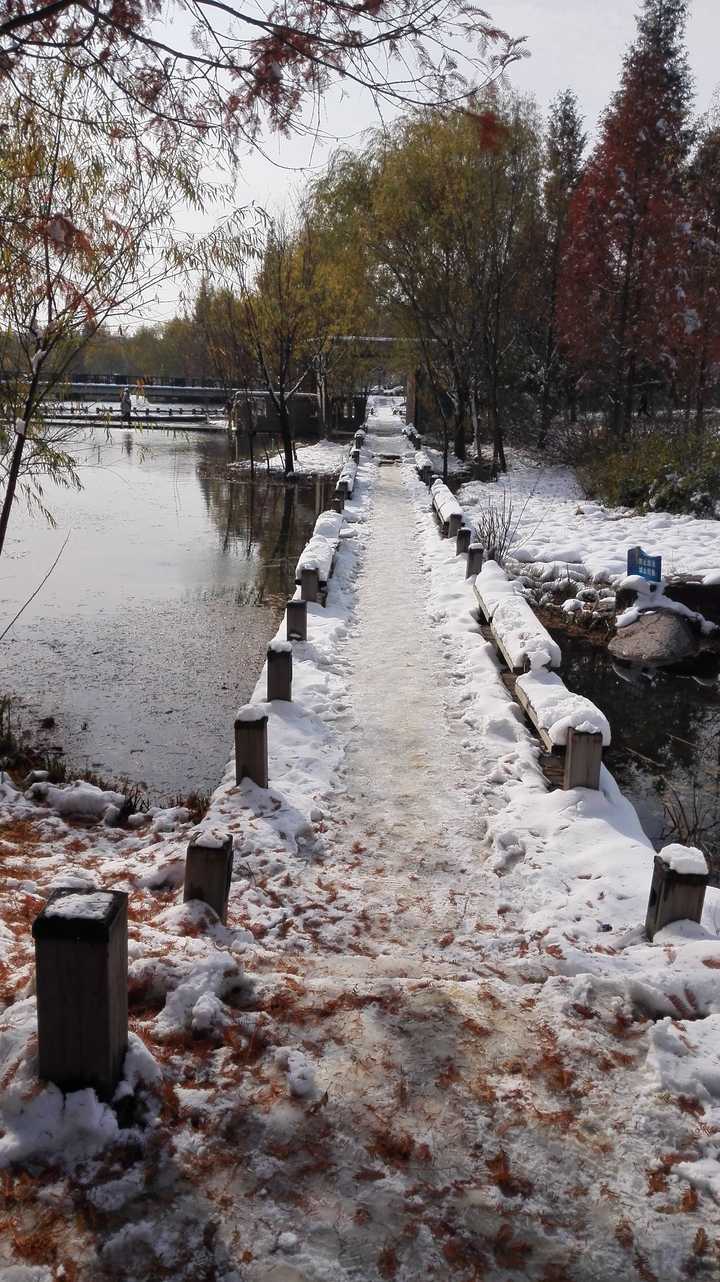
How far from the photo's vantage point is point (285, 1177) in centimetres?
258

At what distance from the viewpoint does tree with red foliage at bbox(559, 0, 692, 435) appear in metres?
22.8

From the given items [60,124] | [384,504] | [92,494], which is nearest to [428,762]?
[60,124]

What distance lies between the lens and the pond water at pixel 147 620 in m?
8.04

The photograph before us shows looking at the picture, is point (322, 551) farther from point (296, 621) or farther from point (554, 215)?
point (554, 215)

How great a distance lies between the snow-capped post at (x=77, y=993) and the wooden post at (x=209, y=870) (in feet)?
4.99

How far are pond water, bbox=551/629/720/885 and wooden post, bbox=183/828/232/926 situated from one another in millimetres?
3752

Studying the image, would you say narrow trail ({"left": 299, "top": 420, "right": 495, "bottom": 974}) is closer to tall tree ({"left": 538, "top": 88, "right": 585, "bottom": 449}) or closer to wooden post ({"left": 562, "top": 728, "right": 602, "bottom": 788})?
wooden post ({"left": 562, "top": 728, "right": 602, "bottom": 788})

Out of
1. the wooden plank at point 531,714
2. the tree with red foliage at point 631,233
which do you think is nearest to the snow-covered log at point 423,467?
the tree with red foliage at point 631,233

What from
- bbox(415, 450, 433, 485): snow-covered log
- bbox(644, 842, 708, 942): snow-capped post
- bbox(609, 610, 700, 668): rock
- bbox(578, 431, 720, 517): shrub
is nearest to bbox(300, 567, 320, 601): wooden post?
bbox(609, 610, 700, 668): rock

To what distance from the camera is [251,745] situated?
586 cm

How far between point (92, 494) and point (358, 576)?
13.1 meters

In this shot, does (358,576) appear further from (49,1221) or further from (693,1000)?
(49,1221)

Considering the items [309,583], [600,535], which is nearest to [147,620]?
[309,583]

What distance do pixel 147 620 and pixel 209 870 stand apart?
7905 mm
